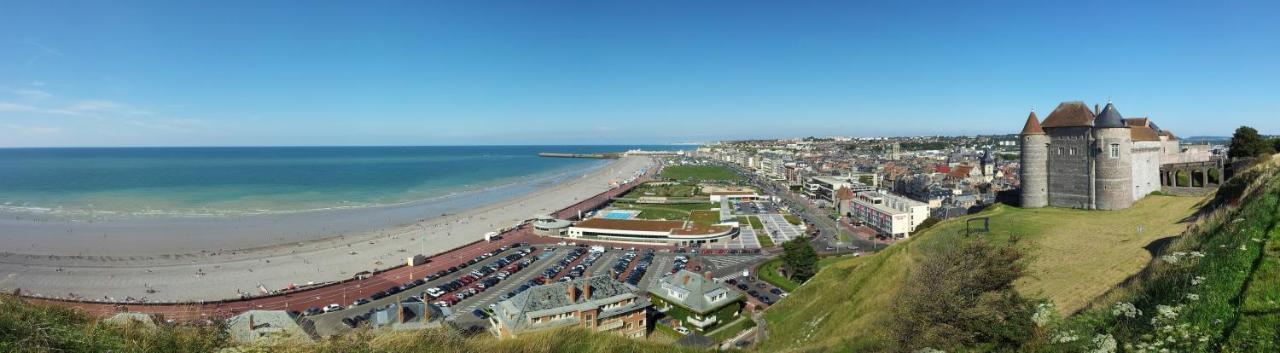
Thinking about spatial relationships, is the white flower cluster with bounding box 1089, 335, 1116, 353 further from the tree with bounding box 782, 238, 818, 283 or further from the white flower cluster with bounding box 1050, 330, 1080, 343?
the tree with bounding box 782, 238, 818, 283

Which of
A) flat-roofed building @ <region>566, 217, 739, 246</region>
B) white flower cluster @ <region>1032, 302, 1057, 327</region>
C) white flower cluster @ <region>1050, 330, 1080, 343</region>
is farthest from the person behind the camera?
flat-roofed building @ <region>566, 217, 739, 246</region>

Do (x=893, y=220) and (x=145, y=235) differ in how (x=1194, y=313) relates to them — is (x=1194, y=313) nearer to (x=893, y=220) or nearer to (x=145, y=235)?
(x=893, y=220)

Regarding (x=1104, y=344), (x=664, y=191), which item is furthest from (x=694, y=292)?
(x=664, y=191)

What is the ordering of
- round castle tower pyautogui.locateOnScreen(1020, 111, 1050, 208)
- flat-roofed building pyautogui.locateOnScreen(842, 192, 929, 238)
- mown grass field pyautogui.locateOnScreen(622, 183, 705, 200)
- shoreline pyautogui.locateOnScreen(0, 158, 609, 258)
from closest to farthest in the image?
round castle tower pyautogui.locateOnScreen(1020, 111, 1050, 208) < shoreline pyautogui.locateOnScreen(0, 158, 609, 258) < flat-roofed building pyautogui.locateOnScreen(842, 192, 929, 238) < mown grass field pyautogui.locateOnScreen(622, 183, 705, 200)

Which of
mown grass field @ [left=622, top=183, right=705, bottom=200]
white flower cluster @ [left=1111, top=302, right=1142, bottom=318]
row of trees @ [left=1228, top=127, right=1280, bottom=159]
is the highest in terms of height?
row of trees @ [left=1228, top=127, right=1280, bottom=159]

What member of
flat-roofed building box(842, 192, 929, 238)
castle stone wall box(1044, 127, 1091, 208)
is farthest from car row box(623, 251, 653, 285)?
castle stone wall box(1044, 127, 1091, 208)

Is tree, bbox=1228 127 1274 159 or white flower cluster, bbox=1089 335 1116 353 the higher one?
tree, bbox=1228 127 1274 159

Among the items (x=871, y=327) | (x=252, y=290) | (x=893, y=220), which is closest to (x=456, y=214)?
(x=252, y=290)
